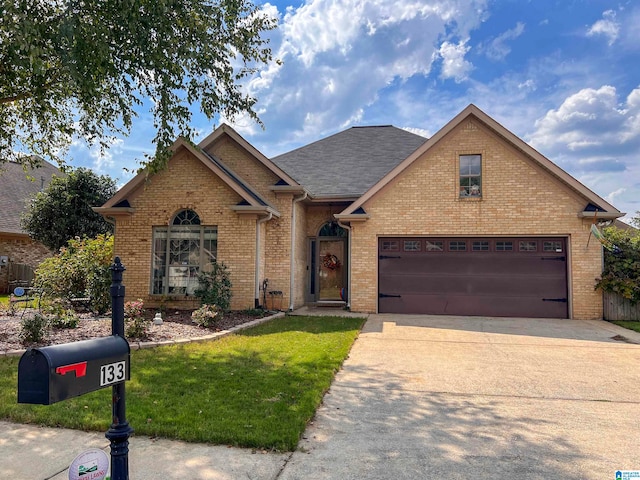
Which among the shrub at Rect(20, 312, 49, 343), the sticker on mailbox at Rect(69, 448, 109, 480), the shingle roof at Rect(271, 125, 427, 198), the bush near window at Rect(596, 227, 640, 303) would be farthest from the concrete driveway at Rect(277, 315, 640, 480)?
the shingle roof at Rect(271, 125, 427, 198)

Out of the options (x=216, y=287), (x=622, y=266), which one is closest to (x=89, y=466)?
(x=216, y=287)

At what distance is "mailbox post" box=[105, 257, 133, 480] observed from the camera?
224 cm

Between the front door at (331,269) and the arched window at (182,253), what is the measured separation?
423 cm

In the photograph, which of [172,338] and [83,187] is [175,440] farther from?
[83,187]

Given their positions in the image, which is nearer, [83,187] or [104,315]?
[104,315]

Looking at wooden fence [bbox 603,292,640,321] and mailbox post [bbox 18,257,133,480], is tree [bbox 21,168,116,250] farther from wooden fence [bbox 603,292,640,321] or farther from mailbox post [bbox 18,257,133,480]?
wooden fence [bbox 603,292,640,321]

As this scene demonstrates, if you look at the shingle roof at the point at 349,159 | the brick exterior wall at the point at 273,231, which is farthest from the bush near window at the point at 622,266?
the brick exterior wall at the point at 273,231

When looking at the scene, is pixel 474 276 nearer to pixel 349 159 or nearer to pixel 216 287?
pixel 349 159

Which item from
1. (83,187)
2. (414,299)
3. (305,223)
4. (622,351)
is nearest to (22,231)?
(83,187)

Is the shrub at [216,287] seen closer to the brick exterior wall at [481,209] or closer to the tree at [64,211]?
the brick exterior wall at [481,209]

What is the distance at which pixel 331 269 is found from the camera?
15.3 m

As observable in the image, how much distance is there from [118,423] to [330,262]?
12993mm

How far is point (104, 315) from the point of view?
1117 centimetres

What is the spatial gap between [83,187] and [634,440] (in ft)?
67.1
